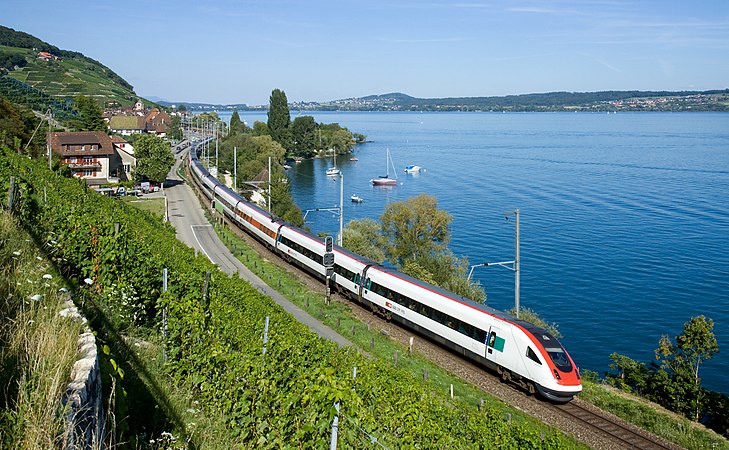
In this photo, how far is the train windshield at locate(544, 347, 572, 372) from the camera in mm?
18641

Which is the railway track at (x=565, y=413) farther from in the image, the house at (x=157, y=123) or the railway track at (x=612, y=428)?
the house at (x=157, y=123)

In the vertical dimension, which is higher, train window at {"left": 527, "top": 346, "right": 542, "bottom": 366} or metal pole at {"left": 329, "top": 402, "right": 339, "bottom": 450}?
metal pole at {"left": 329, "top": 402, "right": 339, "bottom": 450}

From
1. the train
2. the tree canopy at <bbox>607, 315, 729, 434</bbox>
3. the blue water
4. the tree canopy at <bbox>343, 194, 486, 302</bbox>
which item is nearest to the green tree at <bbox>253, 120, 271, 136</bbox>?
Result: the blue water

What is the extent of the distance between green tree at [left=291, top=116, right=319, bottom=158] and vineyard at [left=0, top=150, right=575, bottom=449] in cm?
12359

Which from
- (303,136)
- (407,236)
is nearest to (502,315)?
(407,236)

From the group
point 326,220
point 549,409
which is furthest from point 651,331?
point 326,220

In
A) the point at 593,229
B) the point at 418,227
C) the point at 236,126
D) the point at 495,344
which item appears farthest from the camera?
the point at 236,126

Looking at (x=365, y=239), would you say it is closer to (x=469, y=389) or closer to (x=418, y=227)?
(x=418, y=227)

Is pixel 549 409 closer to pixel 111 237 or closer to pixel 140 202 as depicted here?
pixel 111 237

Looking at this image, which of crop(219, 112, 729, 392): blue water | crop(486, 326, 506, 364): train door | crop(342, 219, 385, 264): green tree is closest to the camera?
crop(486, 326, 506, 364): train door

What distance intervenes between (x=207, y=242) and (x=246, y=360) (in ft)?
111

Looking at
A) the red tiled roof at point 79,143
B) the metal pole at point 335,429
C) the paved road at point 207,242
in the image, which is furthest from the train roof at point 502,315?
the red tiled roof at point 79,143

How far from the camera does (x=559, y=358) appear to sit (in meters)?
18.9

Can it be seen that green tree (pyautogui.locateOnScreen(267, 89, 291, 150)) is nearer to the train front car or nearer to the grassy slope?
the grassy slope
